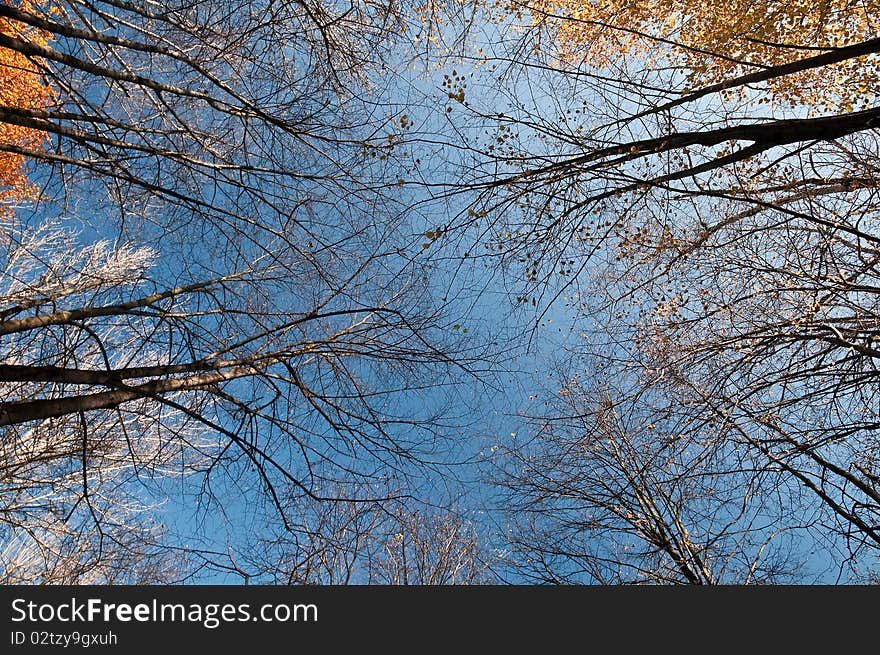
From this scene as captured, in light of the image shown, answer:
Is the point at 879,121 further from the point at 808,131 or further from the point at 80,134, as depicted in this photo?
the point at 80,134

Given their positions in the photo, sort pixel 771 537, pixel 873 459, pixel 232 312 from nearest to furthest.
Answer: pixel 232 312
pixel 873 459
pixel 771 537

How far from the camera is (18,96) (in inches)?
294

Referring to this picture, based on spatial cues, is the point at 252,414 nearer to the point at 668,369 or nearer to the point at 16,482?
the point at 668,369

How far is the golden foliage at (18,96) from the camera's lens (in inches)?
241

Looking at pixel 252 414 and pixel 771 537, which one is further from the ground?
pixel 252 414

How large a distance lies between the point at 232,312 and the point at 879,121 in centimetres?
549

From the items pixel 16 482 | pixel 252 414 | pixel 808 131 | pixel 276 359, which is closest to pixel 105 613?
pixel 252 414

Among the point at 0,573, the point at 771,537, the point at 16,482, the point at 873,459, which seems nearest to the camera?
the point at 873,459

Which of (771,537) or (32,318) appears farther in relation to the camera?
(771,537)

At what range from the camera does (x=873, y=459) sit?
5.00 metres

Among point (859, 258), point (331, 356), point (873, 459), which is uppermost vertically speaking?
point (859, 258)

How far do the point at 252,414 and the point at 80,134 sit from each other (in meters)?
2.49

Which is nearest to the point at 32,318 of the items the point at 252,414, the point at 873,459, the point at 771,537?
the point at 252,414

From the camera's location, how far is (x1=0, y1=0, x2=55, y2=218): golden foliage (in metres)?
6.12
